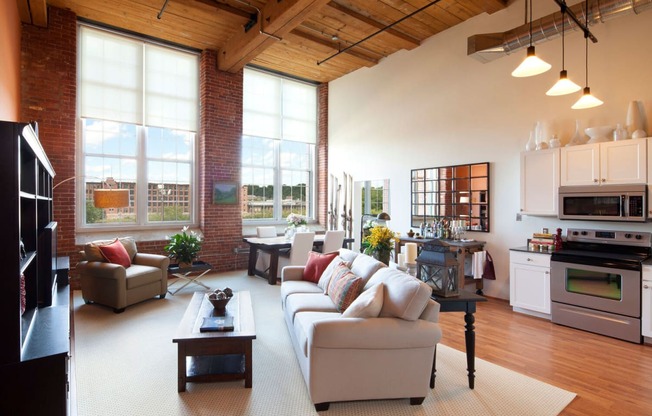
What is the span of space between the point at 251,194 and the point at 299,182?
1316mm

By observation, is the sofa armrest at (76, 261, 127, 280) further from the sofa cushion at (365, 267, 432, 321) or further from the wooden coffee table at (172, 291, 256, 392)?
the sofa cushion at (365, 267, 432, 321)

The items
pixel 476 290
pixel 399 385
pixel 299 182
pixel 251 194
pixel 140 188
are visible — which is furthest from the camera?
pixel 299 182

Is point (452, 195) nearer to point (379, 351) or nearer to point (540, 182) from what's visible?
point (540, 182)

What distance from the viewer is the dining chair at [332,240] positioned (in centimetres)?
659

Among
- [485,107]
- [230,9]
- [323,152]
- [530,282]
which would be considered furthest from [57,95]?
[530,282]

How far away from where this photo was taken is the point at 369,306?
2510 mm

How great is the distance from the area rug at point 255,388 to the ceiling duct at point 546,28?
12.2 feet

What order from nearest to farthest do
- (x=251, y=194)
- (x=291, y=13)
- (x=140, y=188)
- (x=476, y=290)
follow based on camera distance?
(x=291, y=13)
(x=476, y=290)
(x=140, y=188)
(x=251, y=194)

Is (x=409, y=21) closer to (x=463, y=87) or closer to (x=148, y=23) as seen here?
(x=463, y=87)

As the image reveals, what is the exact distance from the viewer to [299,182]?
28.8 ft

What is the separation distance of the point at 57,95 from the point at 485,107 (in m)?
6.48

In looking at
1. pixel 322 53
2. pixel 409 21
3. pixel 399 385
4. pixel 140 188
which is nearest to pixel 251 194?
pixel 140 188

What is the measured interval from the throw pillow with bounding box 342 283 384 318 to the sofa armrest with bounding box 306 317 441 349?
5 cm

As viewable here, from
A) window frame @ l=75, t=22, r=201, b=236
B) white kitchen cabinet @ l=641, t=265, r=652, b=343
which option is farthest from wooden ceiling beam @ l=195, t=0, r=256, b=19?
white kitchen cabinet @ l=641, t=265, r=652, b=343
